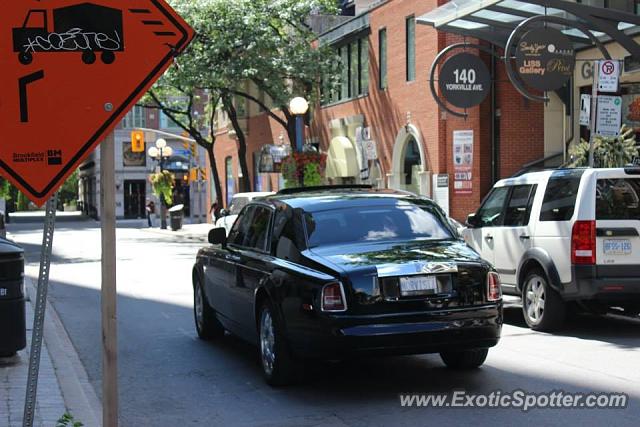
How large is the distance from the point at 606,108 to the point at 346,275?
8.25 m

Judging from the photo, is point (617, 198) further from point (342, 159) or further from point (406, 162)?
point (342, 159)

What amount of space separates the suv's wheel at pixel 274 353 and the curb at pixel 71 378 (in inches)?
58.7

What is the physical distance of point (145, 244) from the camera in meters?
34.4

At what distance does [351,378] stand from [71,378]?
2617 mm

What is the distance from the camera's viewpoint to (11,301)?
8820mm

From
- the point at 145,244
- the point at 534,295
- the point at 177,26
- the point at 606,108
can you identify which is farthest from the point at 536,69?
the point at 145,244

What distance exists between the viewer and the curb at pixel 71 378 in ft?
23.6

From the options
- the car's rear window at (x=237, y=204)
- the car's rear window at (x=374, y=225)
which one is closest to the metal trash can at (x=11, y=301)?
the car's rear window at (x=374, y=225)

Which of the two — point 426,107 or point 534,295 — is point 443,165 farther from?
point 534,295

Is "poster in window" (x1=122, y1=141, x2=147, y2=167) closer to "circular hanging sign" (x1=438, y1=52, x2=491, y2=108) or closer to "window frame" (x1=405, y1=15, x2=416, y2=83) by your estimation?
"window frame" (x1=405, y1=15, x2=416, y2=83)

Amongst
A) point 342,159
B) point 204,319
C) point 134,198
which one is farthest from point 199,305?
point 134,198

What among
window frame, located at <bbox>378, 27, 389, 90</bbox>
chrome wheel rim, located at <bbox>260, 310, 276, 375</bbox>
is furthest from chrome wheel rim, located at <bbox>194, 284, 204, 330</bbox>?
window frame, located at <bbox>378, 27, 389, 90</bbox>

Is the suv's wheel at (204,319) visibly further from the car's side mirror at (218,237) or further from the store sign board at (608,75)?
the store sign board at (608,75)

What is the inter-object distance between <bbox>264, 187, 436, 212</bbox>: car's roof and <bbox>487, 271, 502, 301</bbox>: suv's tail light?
138 cm
